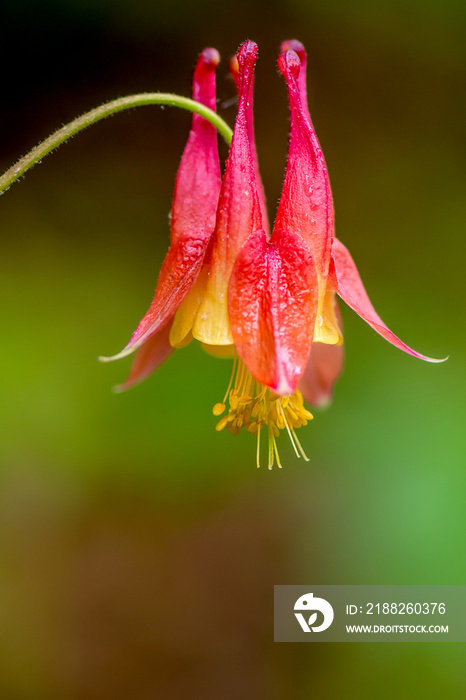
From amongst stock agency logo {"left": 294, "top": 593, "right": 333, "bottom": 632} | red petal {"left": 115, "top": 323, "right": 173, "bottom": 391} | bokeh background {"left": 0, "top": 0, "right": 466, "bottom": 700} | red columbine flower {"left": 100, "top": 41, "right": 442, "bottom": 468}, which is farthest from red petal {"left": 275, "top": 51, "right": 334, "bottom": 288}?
bokeh background {"left": 0, "top": 0, "right": 466, "bottom": 700}

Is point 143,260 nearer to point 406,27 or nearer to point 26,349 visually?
point 26,349

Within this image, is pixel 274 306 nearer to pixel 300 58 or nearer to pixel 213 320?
pixel 213 320

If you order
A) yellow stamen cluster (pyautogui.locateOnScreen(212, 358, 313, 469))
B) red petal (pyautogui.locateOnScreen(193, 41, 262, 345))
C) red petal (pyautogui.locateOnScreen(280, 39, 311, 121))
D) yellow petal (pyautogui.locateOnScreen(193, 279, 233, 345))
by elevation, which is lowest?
yellow stamen cluster (pyautogui.locateOnScreen(212, 358, 313, 469))

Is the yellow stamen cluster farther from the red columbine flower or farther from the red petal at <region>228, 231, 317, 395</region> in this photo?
the red petal at <region>228, 231, 317, 395</region>

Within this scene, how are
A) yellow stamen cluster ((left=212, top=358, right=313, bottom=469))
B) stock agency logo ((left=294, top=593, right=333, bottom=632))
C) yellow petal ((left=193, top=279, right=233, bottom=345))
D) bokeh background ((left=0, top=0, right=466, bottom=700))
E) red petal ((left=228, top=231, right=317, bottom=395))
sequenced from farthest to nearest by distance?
bokeh background ((left=0, top=0, right=466, bottom=700)) < stock agency logo ((left=294, top=593, right=333, bottom=632)) < yellow stamen cluster ((left=212, top=358, right=313, bottom=469)) < yellow petal ((left=193, top=279, right=233, bottom=345)) < red petal ((left=228, top=231, right=317, bottom=395))

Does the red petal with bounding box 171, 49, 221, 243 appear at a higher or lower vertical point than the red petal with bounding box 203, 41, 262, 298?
higher

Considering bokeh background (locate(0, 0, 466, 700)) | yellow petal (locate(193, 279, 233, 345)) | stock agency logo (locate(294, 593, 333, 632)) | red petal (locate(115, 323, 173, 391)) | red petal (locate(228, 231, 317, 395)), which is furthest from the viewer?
bokeh background (locate(0, 0, 466, 700))

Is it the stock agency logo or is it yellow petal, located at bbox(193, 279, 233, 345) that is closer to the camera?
yellow petal, located at bbox(193, 279, 233, 345)

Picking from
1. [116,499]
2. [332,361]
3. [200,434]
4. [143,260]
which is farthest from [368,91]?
[332,361]
